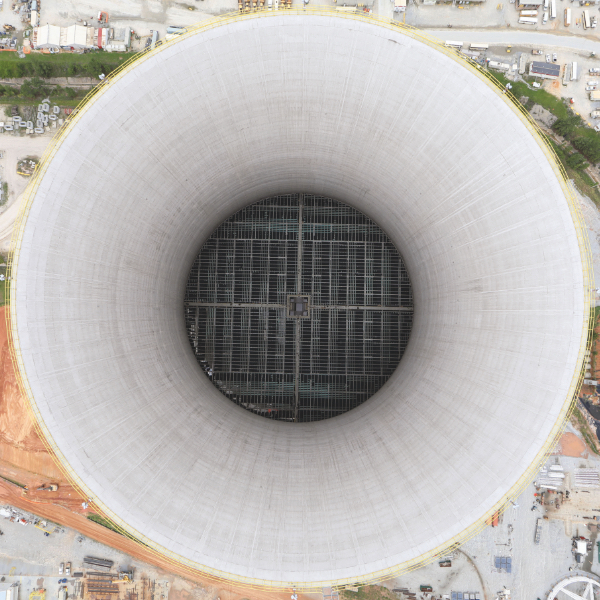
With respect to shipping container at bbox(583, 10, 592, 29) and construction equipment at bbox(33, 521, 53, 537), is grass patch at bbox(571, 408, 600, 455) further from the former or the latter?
construction equipment at bbox(33, 521, 53, 537)

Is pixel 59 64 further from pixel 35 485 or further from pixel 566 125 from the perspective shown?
pixel 566 125

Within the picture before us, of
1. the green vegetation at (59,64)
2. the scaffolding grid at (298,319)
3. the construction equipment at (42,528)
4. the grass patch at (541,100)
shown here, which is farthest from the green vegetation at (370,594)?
the green vegetation at (59,64)

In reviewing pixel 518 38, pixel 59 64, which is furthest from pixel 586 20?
pixel 59 64

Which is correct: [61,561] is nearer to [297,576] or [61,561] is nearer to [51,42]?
[297,576]

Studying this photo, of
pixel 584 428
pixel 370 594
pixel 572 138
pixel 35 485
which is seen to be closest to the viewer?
pixel 370 594

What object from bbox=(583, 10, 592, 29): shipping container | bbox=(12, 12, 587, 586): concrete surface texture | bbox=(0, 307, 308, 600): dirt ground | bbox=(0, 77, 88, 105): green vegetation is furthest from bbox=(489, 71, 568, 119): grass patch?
bbox=(0, 307, 308, 600): dirt ground

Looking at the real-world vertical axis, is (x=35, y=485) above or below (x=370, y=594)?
above
